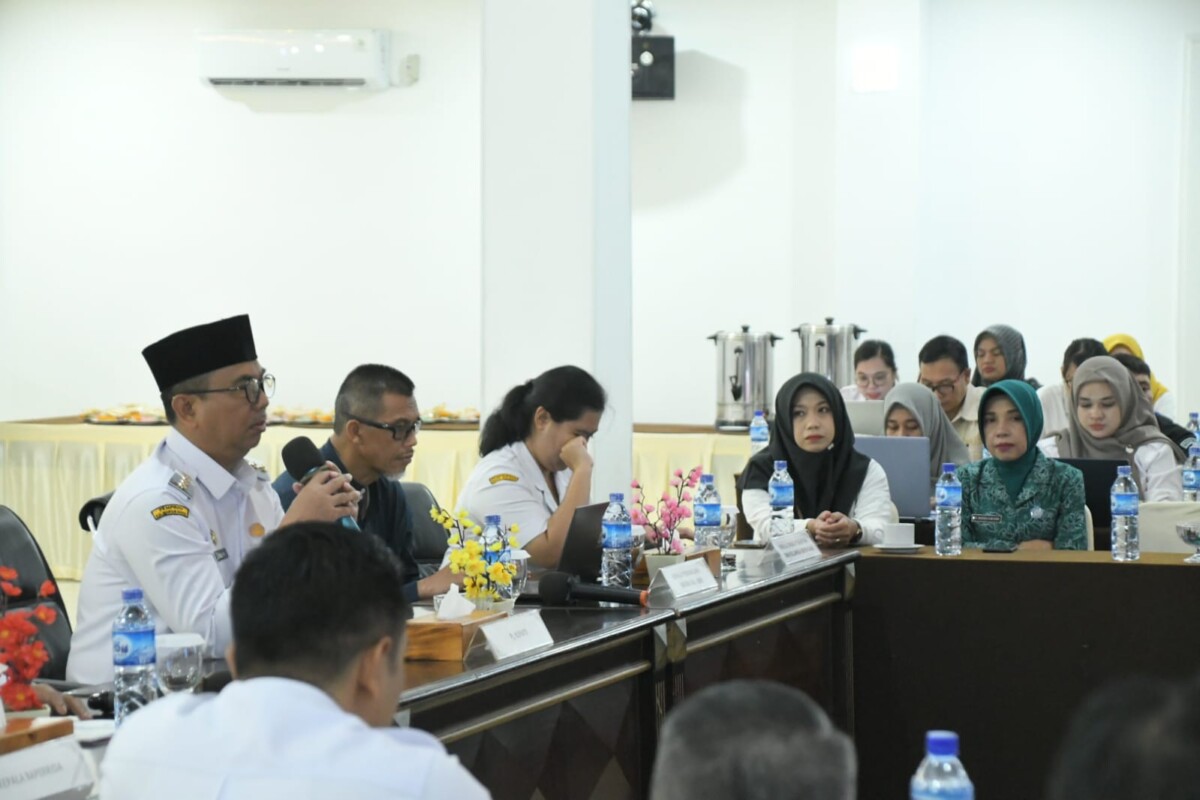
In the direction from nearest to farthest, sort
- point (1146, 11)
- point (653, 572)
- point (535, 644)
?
1. point (535, 644)
2. point (653, 572)
3. point (1146, 11)

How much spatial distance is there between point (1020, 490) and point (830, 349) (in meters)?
3.85

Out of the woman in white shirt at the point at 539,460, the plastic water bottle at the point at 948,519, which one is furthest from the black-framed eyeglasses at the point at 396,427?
the plastic water bottle at the point at 948,519

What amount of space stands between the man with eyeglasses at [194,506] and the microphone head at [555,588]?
502 mm

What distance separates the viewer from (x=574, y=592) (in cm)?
310

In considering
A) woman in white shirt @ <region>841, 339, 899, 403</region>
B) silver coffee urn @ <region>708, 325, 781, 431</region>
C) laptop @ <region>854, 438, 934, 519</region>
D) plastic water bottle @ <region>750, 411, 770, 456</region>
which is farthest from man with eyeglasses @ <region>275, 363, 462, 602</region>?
silver coffee urn @ <region>708, 325, 781, 431</region>

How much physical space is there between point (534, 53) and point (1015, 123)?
4.67 metres

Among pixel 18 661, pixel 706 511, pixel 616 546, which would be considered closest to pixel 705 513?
pixel 706 511

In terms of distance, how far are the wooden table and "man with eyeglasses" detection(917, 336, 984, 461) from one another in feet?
6.80

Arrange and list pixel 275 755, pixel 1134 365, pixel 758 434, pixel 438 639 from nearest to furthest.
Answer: pixel 275 755 < pixel 438 639 < pixel 1134 365 < pixel 758 434

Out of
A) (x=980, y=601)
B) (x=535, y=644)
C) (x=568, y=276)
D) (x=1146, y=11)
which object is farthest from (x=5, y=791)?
(x=1146, y=11)

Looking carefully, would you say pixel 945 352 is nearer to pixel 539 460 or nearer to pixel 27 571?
pixel 539 460

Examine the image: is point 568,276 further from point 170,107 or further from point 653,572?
point 170,107

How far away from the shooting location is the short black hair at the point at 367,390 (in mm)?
3387

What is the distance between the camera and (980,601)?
396cm
